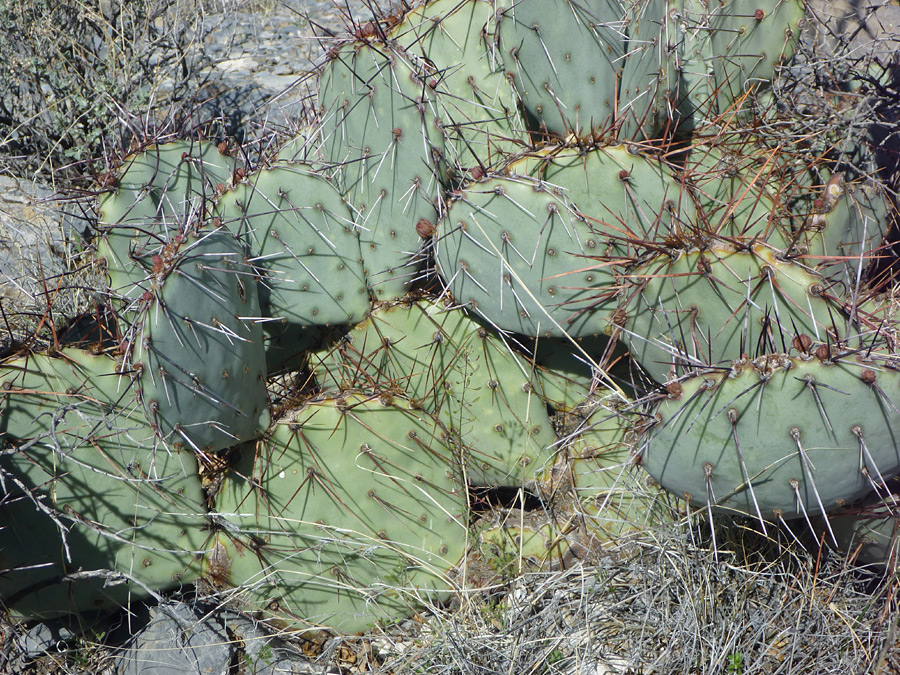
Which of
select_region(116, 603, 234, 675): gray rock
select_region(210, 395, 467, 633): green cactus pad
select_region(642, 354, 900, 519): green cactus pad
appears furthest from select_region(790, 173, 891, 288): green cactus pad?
select_region(116, 603, 234, 675): gray rock

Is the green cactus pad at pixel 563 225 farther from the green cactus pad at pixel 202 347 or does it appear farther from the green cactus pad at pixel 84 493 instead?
the green cactus pad at pixel 84 493

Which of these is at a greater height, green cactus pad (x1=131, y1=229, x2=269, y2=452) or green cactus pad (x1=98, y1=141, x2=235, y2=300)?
green cactus pad (x1=98, y1=141, x2=235, y2=300)

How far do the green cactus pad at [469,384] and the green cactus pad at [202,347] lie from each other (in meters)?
0.38

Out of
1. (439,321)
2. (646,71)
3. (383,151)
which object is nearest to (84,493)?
(439,321)

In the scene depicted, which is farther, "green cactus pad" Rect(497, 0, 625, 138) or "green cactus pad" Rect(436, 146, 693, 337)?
"green cactus pad" Rect(497, 0, 625, 138)

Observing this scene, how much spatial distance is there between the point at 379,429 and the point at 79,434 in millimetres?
742

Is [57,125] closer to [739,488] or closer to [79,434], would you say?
[79,434]

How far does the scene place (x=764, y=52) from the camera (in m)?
2.18

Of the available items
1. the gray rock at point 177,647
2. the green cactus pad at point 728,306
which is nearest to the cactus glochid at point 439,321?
the green cactus pad at point 728,306

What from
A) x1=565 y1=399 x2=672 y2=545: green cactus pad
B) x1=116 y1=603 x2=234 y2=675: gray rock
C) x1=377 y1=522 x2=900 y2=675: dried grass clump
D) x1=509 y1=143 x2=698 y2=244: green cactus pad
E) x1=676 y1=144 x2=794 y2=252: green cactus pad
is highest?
x1=509 y1=143 x2=698 y2=244: green cactus pad

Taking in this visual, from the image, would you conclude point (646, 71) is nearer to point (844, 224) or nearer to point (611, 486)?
point (844, 224)

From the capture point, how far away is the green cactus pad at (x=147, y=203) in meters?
1.95

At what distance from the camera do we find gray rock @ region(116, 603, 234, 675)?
74.7 inches

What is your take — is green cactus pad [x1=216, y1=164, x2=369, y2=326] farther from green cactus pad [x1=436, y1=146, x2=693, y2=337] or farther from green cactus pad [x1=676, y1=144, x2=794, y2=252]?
green cactus pad [x1=676, y1=144, x2=794, y2=252]
